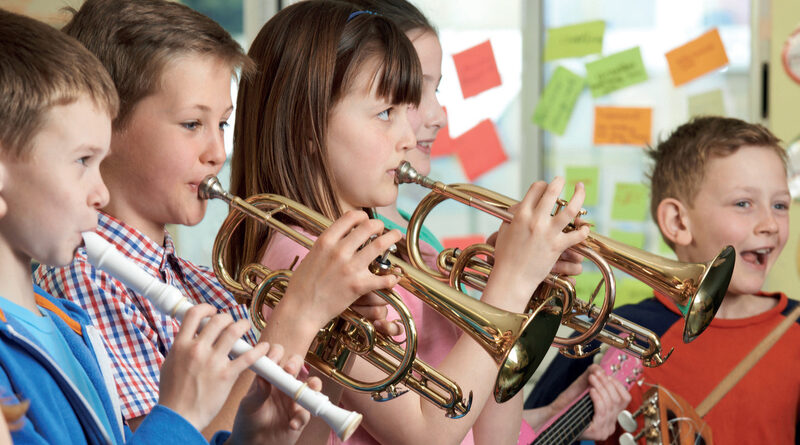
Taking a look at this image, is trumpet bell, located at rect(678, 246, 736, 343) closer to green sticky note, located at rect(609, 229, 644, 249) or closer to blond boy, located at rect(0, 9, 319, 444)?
blond boy, located at rect(0, 9, 319, 444)

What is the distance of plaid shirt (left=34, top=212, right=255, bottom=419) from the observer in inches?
37.0

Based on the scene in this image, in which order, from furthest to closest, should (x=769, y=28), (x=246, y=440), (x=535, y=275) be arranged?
(x=769, y=28), (x=535, y=275), (x=246, y=440)

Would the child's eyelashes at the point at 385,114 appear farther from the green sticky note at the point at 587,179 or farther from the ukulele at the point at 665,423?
the green sticky note at the point at 587,179

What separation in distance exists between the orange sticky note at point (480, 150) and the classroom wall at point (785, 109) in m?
0.79

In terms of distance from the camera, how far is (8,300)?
0.76m

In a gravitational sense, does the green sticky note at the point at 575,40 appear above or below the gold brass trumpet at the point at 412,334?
above

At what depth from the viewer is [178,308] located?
0.76m

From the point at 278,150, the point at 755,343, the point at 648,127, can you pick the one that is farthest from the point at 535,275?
the point at 648,127

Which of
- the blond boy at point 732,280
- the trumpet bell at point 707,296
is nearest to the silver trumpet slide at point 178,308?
the trumpet bell at point 707,296

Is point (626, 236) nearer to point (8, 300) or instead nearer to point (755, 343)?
point (755, 343)

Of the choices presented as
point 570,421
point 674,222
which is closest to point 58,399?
point 570,421

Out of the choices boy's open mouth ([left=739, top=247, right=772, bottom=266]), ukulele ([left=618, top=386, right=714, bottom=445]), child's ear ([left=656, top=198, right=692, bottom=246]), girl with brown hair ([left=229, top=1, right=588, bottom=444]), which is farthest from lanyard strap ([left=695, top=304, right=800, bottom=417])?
girl with brown hair ([left=229, top=1, right=588, bottom=444])

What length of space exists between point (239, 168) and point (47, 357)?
52 centimetres

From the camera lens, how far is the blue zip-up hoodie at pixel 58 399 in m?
0.70
